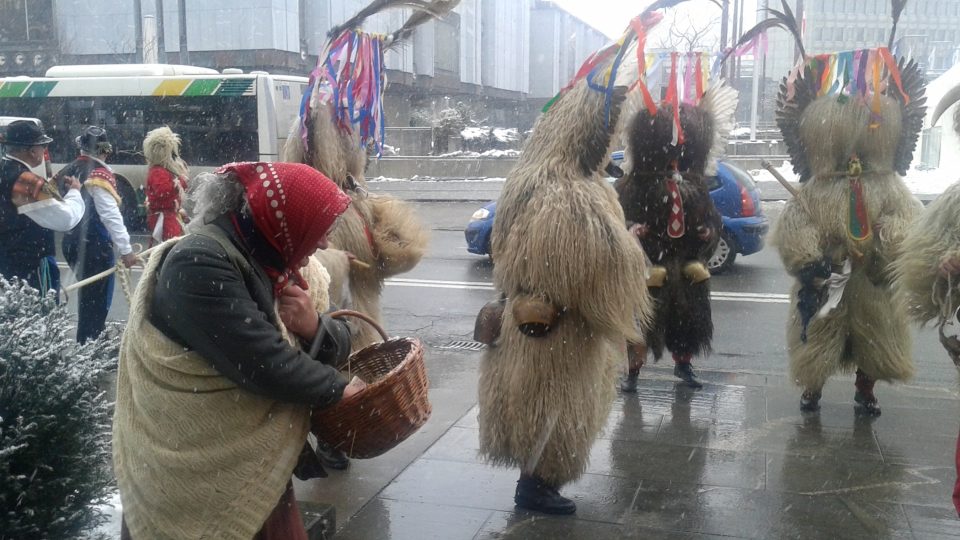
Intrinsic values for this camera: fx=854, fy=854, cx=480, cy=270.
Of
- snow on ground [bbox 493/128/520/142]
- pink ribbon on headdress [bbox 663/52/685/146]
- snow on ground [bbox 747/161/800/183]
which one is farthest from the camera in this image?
snow on ground [bbox 493/128/520/142]

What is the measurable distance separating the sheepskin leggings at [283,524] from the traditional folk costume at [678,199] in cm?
349

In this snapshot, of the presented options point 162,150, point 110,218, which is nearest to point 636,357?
point 110,218

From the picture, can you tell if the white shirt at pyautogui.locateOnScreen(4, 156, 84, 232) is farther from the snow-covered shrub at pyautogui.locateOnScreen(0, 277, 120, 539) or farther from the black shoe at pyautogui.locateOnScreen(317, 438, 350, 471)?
the snow-covered shrub at pyautogui.locateOnScreen(0, 277, 120, 539)

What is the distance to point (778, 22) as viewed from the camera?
5504mm

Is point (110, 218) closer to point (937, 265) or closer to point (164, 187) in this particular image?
point (164, 187)

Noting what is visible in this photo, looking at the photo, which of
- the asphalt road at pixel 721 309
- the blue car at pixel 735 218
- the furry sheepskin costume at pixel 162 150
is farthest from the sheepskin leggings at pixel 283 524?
the blue car at pixel 735 218

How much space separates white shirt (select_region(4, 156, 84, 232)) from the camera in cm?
549

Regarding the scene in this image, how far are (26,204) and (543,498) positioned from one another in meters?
3.87

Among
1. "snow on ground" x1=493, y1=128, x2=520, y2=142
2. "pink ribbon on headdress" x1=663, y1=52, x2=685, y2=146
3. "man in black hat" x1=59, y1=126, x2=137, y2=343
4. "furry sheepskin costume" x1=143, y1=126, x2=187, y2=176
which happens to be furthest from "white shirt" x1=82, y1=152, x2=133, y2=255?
"snow on ground" x1=493, y1=128, x2=520, y2=142

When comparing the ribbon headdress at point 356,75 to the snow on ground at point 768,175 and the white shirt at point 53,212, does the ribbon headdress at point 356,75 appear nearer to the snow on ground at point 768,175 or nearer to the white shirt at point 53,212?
the white shirt at point 53,212

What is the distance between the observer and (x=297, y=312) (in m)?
2.32

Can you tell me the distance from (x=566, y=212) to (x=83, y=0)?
96.0ft

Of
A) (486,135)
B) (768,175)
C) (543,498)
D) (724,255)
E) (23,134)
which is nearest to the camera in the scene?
(543,498)

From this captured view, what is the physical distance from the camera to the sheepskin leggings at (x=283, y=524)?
7.46ft
